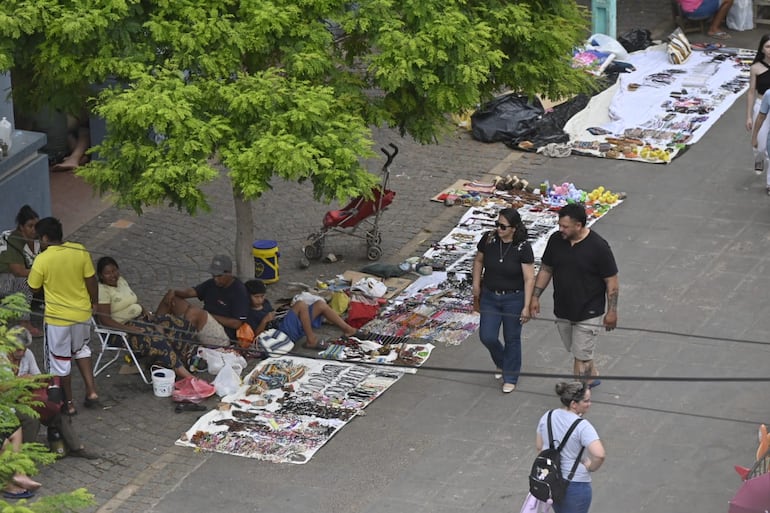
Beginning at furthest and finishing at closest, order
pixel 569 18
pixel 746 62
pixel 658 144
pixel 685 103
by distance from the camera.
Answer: pixel 746 62 < pixel 685 103 < pixel 658 144 < pixel 569 18

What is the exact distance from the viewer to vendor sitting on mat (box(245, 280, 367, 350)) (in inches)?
522

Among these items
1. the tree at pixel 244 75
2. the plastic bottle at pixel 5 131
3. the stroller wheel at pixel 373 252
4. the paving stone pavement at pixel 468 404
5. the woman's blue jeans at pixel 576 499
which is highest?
the tree at pixel 244 75

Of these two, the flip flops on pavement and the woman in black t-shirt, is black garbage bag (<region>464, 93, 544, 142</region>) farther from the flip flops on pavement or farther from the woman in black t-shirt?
the woman in black t-shirt

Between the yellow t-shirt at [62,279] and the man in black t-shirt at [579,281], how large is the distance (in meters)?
3.74

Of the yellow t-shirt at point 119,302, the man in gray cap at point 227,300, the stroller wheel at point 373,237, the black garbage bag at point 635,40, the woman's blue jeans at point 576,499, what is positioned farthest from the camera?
the black garbage bag at point 635,40

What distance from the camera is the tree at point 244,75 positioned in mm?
11594

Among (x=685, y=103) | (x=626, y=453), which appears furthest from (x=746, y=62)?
(x=626, y=453)

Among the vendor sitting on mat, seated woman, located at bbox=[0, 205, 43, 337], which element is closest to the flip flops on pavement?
the vendor sitting on mat

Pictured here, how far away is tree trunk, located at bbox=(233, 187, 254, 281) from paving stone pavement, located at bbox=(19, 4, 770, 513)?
713mm

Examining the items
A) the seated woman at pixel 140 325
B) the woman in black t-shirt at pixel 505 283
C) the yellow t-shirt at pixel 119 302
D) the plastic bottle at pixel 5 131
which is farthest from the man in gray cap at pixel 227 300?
the plastic bottle at pixel 5 131

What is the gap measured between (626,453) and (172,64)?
Result: 4797 mm

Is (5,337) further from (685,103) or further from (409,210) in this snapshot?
(685,103)

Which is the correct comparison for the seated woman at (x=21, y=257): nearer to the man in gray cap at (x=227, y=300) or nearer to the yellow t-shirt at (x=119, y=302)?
the yellow t-shirt at (x=119, y=302)

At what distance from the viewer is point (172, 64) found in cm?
1187
